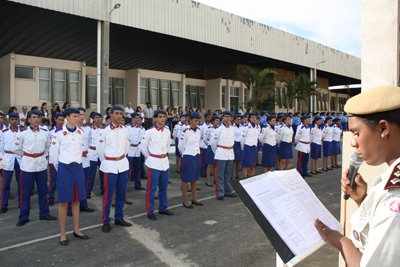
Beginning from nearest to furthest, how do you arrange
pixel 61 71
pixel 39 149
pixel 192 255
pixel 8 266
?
pixel 8 266
pixel 192 255
pixel 39 149
pixel 61 71

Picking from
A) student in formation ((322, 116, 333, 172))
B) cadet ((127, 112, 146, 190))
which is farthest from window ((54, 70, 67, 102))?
student in formation ((322, 116, 333, 172))

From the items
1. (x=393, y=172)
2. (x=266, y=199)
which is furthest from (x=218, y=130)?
(x=393, y=172)

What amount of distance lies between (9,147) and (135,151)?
299cm

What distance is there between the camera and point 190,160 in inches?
281

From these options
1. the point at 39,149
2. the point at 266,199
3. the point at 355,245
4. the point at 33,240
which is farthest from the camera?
the point at 39,149

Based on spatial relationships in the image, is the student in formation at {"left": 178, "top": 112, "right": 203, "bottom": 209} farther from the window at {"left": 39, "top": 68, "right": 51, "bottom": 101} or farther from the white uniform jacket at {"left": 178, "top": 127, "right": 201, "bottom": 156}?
the window at {"left": 39, "top": 68, "right": 51, "bottom": 101}

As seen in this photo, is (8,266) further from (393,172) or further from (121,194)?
(393,172)

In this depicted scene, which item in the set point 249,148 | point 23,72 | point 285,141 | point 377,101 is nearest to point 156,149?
point 249,148

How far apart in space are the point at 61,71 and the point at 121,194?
55.8 ft

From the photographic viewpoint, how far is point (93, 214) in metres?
6.53

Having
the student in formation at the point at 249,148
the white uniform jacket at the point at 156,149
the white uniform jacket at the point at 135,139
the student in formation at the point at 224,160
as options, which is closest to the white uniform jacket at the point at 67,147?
the white uniform jacket at the point at 156,149

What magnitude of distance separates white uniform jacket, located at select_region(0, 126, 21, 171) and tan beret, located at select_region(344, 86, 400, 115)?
6939mm

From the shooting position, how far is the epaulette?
4.08 ft

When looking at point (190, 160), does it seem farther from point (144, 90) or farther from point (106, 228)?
point (144, 90)
